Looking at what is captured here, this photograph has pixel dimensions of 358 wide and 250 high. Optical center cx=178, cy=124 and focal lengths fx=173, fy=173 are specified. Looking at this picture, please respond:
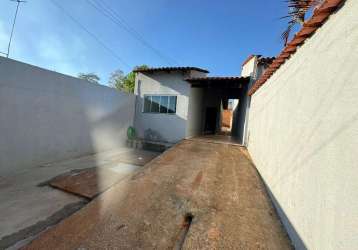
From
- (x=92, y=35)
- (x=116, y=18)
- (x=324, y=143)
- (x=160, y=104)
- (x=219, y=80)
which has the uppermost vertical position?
(x=116, y=18)

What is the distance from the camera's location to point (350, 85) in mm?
1344

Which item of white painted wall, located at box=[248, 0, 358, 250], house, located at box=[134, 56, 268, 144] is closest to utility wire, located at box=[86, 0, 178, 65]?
house, located at box=[134, 56, 268, 144]

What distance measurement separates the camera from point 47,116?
20.2 feet

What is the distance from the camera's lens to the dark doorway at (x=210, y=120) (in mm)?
13961

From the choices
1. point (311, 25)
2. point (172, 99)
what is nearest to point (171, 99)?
point (172, 99)

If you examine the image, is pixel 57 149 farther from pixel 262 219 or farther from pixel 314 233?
pixel 314 233

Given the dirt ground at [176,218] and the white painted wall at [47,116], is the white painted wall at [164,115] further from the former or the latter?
the dirt ground at [176,218]

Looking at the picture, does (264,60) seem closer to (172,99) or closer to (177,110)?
(177,110)

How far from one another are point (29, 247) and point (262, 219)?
9.62 ft

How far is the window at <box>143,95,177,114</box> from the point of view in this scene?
952 cm

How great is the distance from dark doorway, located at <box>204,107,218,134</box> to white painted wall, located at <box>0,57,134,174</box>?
7.44 meters

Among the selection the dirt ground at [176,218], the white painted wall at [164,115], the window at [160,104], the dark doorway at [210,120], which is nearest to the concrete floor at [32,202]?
the dirt ground at [176,218]

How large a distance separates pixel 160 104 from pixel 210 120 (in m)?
5.73

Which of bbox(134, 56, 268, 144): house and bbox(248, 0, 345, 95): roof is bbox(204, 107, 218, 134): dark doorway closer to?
bbox(134, 56, 268, 144): house
